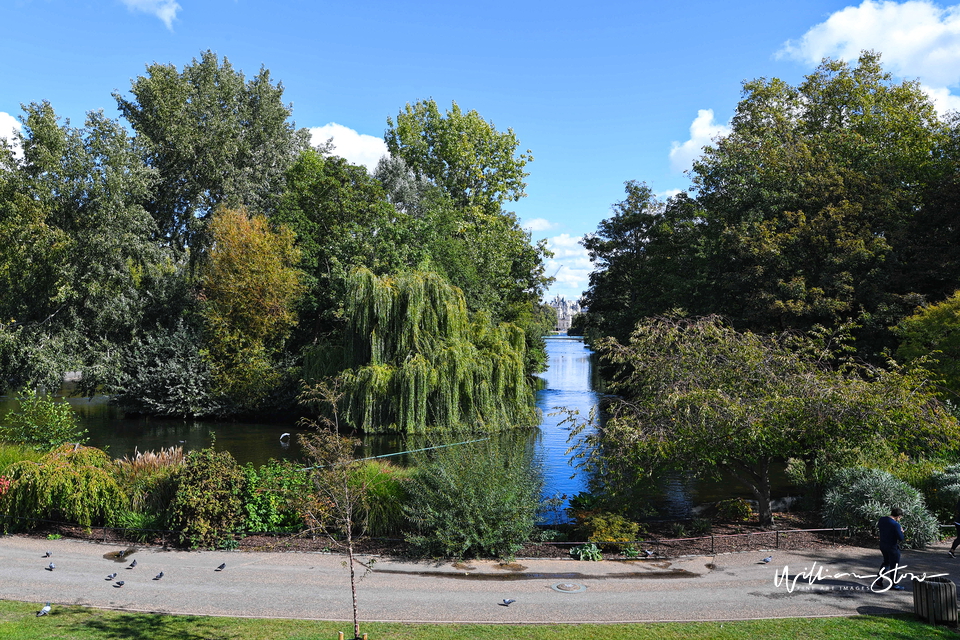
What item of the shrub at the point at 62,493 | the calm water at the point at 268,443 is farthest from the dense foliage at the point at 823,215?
the shrub at the point at 62,493

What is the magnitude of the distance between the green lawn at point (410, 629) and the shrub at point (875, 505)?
14.2 ft

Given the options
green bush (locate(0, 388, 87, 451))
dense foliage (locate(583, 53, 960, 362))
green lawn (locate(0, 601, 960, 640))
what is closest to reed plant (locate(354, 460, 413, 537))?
green lawn (locate(0, 601, 960, 640))

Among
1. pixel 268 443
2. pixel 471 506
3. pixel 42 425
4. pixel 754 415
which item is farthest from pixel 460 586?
pixel 268 443

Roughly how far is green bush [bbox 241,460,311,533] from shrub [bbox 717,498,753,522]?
33.6 feet

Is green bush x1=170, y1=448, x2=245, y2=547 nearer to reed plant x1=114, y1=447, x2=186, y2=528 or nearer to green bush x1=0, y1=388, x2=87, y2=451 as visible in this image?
reed plant x1=114, y1=447, x2=186, y2=528

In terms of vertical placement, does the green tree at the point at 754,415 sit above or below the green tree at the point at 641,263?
below

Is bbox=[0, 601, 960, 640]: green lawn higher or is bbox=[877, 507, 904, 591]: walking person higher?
bbox=[877, 507, 904, 591]: walking person

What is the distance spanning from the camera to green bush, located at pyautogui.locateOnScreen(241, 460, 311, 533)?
14.1 metres

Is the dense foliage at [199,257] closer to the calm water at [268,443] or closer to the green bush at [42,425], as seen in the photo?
the calm water at [268,443]

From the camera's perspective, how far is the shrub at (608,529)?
1359 cm

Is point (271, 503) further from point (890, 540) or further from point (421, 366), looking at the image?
point (421, 366)

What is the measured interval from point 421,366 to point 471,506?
1660 centimetres

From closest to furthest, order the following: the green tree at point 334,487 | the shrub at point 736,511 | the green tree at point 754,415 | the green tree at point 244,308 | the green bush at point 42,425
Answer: the green tree at point 334,487 → the green tree at point 754,415 → the shrub at point 736,511 → the green bush at point 42,425 → the green tree at point 244,308

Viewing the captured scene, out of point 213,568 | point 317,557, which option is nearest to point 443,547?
point 317,557
